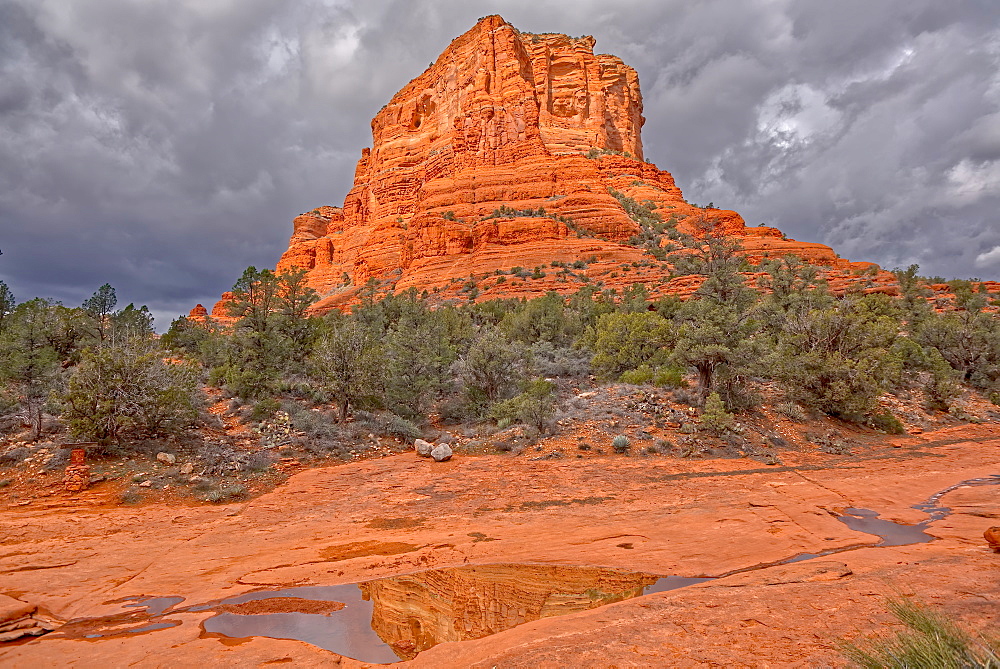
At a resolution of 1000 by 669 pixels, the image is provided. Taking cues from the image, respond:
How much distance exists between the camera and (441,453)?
12422 mm

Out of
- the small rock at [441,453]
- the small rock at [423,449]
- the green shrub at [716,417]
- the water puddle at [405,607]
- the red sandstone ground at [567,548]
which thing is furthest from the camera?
the small rock at [423,449]

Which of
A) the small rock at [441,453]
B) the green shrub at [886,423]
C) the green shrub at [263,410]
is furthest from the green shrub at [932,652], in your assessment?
the green shrub at [886,423]

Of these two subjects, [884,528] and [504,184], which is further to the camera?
[504,184]

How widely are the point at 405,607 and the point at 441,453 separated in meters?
7.59

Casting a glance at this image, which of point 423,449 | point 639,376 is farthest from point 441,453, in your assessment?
point 639,376

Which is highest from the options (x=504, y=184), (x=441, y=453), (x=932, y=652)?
(x=504, y=184)

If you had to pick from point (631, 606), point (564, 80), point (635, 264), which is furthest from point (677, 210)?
point (631, 606)

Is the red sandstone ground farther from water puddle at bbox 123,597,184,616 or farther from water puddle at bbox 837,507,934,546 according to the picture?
water puddle at bbox 837,507,934,546

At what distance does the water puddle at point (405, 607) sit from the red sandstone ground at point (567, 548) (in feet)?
0.70

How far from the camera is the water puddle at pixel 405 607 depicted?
4.29m

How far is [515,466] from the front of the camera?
1151 cm

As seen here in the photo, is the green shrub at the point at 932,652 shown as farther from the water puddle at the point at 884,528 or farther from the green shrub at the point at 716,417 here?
the green shrub at the point at 716,417

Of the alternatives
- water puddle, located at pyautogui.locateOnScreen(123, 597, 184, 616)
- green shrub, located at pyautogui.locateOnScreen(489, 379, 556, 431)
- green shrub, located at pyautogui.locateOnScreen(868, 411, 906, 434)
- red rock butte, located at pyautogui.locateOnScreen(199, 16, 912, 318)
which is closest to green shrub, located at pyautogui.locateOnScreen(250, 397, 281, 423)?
green shrub, located at pyautogui.locateOnScreen(489, 379, 556, 431)

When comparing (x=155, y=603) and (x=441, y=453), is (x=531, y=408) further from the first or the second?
(x=155, y=603)
